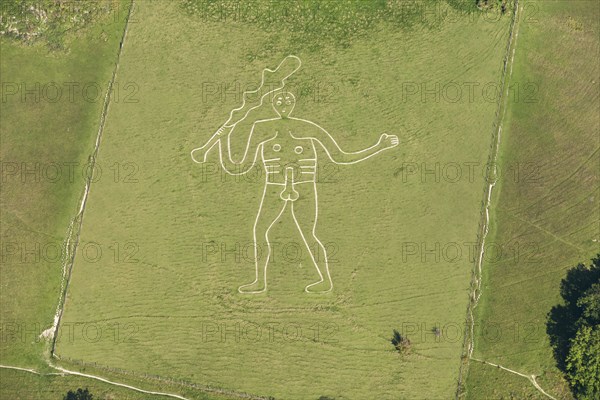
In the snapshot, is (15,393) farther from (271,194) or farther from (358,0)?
(358,0)

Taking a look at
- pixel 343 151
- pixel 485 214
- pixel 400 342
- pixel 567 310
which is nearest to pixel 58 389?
pixel 400 342

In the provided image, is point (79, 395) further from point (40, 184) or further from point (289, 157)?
point (289, 157)

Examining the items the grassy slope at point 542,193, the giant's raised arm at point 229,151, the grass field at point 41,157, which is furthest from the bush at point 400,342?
the grass field at point 41,157

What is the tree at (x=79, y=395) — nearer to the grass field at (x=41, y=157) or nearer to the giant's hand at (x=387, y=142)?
the grass field at (x=41, y=157)

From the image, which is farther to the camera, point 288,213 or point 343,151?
point 343,151

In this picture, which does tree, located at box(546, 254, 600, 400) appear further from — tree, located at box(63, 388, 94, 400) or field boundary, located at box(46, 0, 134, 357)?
field boundary, located at box(46, 0, 134, 357)

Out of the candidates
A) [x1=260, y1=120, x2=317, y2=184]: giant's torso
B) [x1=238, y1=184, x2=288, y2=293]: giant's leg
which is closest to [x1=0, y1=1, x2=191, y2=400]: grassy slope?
[x1=238, y1=184, x2=288, y2=293]: giant's leg
